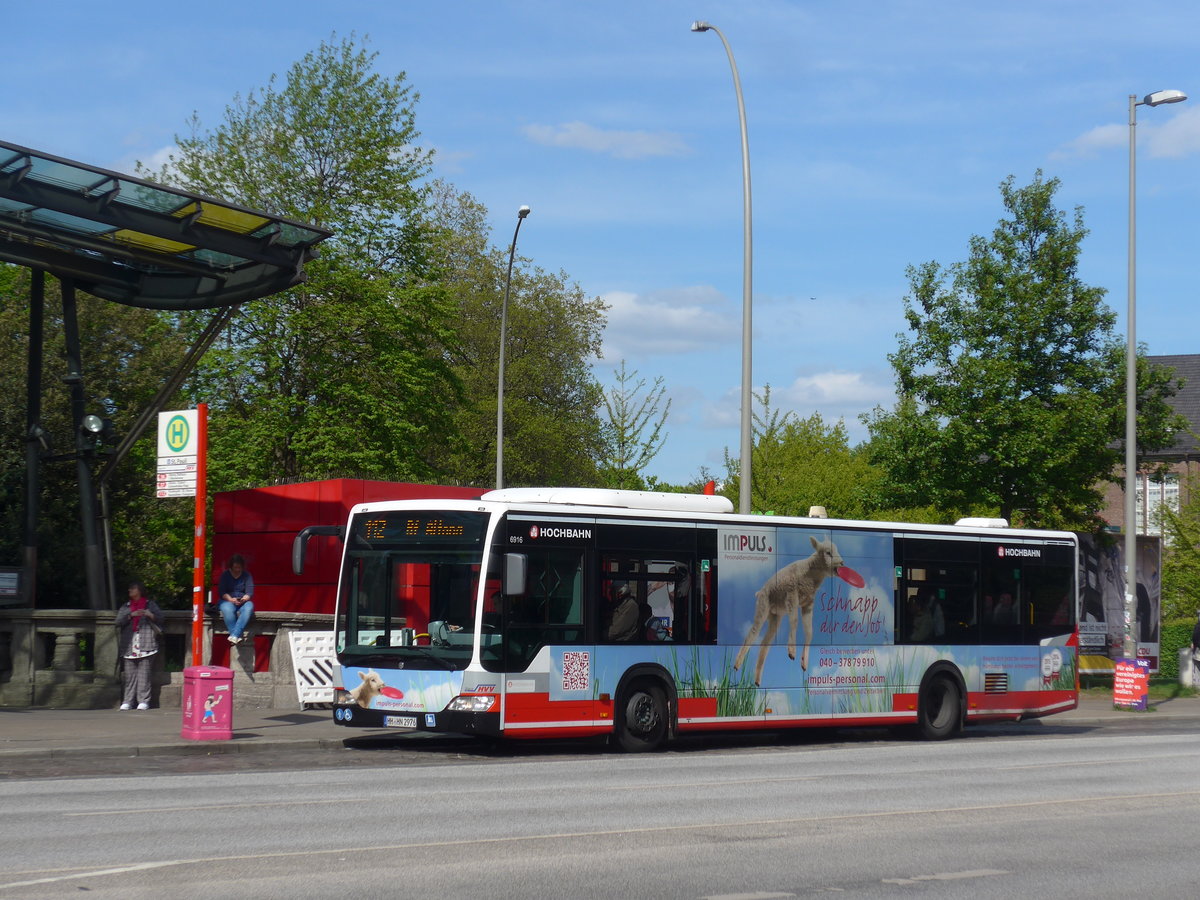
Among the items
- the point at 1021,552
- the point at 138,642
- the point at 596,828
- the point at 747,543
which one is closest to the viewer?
the point at 596,828

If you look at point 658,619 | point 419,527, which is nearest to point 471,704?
point 419,527

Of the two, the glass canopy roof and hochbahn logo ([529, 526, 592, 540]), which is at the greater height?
the glass canopy roof

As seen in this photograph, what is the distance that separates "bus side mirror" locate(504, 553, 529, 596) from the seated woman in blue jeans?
550 centimetres

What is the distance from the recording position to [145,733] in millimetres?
16875

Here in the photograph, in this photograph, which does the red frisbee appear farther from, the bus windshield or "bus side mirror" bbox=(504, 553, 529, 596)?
the bus windshield

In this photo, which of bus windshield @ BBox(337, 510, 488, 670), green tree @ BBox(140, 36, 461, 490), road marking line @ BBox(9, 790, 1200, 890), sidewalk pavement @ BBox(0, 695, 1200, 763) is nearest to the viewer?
road marking line @ BBox(9, 790, 1200, 890)

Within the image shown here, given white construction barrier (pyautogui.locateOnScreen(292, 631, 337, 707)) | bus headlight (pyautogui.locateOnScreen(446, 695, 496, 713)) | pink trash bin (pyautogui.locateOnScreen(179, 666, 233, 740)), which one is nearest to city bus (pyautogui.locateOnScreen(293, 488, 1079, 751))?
bus headlight (pyautogui.locateOnScreen(446, 695, 496, 713))

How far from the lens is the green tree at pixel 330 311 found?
3903 cm

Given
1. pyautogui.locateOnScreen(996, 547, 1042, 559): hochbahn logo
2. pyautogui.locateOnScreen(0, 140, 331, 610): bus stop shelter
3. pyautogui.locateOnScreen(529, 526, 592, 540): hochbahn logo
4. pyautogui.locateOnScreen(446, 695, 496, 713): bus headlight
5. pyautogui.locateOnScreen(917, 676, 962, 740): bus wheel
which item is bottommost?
pyautogui.locateOnScreen(917, 676, 962, 740): bus wheel

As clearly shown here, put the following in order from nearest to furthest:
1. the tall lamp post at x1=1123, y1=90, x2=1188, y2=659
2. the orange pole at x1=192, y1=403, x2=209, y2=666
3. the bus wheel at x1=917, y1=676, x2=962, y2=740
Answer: the orange pole at x1=192, y1=403, x2=209, y2=666 < the bus wheel at x1=917, y1=676, x2=962, y2=740 < the tall lamp post at x1=1123, y1=90, x2=1188, y2=659

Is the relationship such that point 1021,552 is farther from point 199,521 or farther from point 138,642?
point 138,642

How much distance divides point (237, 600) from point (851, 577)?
808 centimetres

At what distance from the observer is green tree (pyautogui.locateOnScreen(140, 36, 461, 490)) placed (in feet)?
128

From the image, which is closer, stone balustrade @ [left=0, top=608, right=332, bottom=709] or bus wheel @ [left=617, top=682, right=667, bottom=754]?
bus wheel @ [left=617, top=682, right=667, bottom=754]
